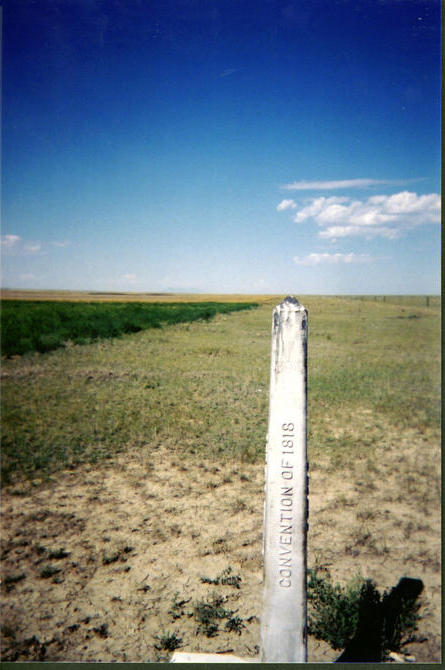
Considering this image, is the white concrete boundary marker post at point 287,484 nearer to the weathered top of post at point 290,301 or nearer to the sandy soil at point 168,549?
the weathered top of post at point 290,301

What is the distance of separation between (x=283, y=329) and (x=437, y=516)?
4.21 m

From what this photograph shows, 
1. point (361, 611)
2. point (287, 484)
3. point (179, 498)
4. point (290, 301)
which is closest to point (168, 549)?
point (179, 498)

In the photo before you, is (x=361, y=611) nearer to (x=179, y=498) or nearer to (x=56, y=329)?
(x=179, y=498)

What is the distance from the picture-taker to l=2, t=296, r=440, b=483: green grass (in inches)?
288

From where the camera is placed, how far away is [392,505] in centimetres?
546

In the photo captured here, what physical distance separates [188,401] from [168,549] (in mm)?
5848

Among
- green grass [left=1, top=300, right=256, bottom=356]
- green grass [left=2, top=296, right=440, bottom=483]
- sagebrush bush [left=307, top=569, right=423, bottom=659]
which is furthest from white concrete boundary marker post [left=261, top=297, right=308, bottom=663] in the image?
green grass [left=1, top=300, right=256, bottom=356]

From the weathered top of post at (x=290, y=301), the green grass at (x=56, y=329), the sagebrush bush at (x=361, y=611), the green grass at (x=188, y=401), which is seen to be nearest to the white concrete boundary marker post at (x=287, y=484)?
the weathered top of post at (x=290, y=301)

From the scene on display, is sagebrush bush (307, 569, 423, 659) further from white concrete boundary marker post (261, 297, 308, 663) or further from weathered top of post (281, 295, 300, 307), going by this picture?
weathered top of post (281, 295, 300, 307)

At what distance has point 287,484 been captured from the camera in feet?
8.24

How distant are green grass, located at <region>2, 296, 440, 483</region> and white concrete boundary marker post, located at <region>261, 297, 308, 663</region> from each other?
11.6ft

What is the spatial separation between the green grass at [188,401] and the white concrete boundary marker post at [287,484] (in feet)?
11.6

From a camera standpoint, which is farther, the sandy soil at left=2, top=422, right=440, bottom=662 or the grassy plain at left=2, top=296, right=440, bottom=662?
the grassy plain at left=2, top=296, right=440, bottom=662

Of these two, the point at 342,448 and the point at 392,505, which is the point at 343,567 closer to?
the point at 392,505
